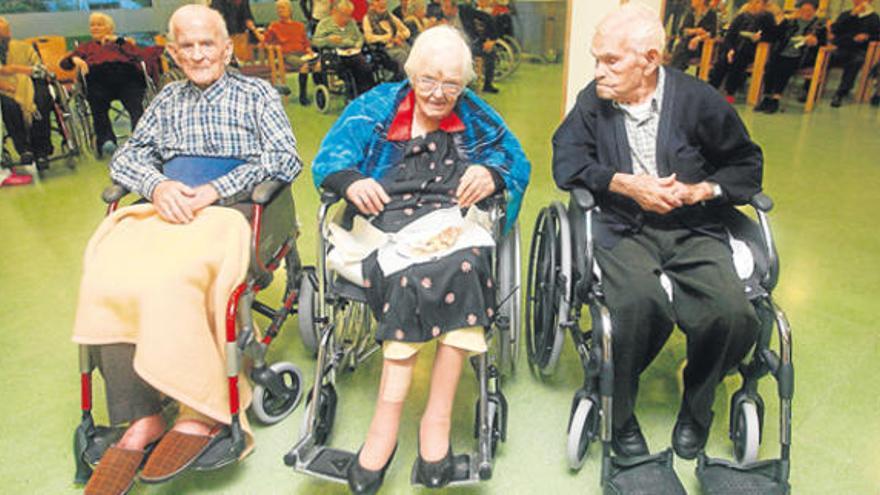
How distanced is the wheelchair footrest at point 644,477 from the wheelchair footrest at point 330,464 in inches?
24.9

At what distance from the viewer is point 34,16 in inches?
255

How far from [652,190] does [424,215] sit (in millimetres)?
609

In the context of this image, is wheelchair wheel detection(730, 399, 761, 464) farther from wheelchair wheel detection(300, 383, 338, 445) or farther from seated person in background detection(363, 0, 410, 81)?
seated person in background detection(363, 0, 410, 81)

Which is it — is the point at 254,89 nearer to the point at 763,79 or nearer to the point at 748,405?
the point at 748,405

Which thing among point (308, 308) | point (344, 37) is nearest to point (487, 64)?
point (344, 37)

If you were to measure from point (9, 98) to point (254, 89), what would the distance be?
10.7 feet

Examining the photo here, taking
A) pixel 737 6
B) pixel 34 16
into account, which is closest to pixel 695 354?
pixel 737 6

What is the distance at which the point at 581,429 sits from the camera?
5.31ft

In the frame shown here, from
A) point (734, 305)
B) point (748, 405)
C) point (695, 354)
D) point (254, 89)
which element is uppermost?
point (254, 89)

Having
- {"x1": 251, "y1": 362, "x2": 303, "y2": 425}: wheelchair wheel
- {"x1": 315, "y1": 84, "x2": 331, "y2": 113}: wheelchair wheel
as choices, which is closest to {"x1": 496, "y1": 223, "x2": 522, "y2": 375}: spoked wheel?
{"x1": 251, "y1": 362, "x2": 303, "y2": 425}: wheelchair wheel

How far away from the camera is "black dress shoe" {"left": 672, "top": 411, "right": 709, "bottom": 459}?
66.5 inches

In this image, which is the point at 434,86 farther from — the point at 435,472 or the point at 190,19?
the point at 435,472

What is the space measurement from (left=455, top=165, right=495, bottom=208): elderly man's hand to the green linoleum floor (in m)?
0.66

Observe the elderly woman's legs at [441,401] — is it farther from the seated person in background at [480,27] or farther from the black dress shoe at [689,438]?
the seated person in background at [480,27]
